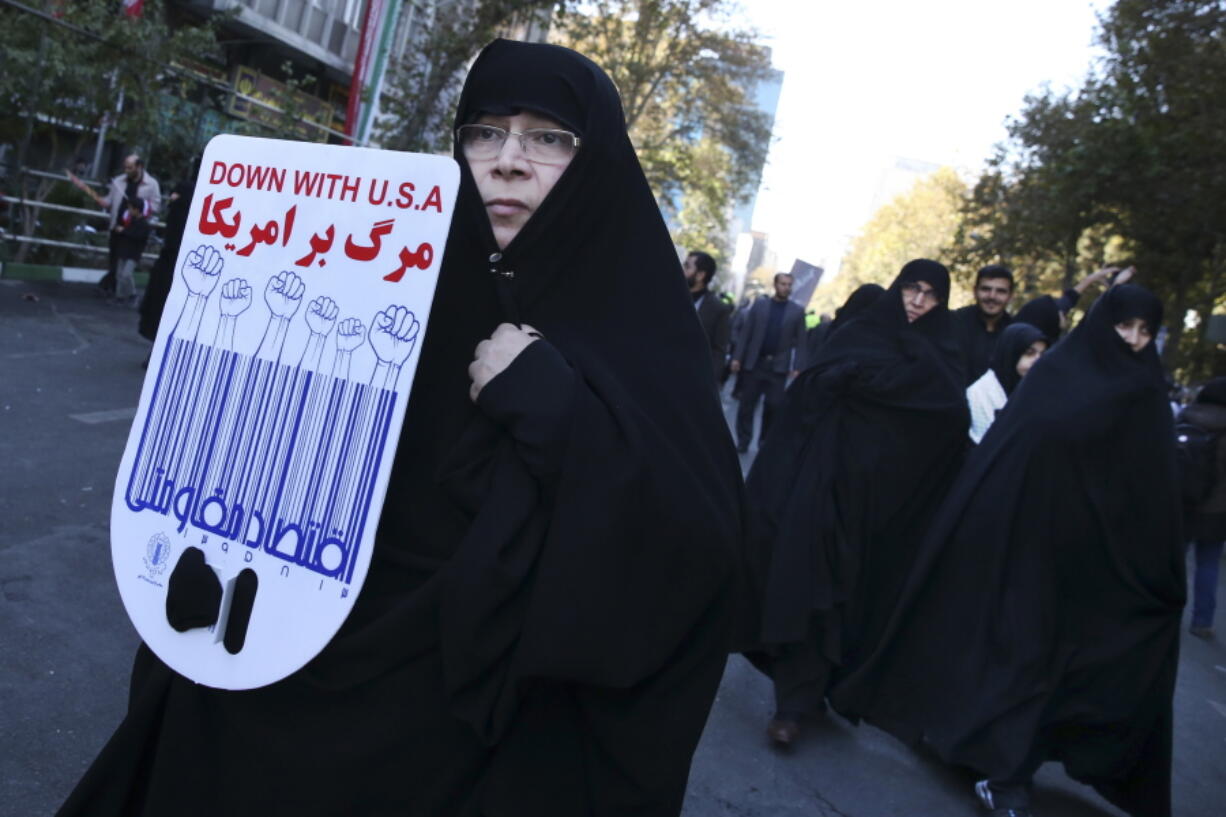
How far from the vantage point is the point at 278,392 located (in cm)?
178

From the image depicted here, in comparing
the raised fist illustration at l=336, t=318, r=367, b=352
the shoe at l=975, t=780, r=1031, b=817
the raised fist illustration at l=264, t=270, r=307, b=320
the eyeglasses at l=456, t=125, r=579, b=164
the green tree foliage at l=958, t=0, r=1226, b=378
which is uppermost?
the green tree foliage at l=958, t=0, r=1226, b=378

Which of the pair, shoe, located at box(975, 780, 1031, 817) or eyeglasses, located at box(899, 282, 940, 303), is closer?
shoe, located at box(975, 780, 1031, 817)

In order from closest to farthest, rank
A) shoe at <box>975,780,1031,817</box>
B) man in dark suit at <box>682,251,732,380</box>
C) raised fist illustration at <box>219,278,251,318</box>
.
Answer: raised fist illustration at <box>219,278,251,318</box>, shoe at <box>975,780,1031,817</box>, man in dark suit at <box>682,251,732,380</box>

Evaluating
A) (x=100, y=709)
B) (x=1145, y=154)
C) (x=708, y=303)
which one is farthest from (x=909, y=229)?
(x=100, y=709)

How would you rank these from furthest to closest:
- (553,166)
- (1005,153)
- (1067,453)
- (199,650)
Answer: (1005,153), (1067,453), (553,166), (199,650)

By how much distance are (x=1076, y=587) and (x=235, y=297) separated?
3.41 m

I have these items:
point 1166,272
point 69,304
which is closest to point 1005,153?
point 1166,272

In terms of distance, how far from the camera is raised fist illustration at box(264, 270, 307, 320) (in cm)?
179

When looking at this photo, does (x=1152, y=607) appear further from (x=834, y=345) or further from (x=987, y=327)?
(x=987, y=327)

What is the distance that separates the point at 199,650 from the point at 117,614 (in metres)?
2.77

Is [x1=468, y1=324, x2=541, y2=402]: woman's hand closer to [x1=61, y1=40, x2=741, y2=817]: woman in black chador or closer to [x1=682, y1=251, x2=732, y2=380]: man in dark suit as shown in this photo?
[x1=61, y1=40, x2=741, y2=817]: woman in black chador

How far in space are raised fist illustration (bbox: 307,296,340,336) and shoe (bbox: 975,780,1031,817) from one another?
310 cm

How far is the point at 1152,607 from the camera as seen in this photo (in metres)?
4.29

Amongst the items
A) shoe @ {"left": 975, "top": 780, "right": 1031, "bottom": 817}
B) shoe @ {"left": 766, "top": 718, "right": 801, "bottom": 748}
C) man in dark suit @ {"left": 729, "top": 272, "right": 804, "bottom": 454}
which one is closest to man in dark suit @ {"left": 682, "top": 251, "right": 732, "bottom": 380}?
man in dark suit @ {"left": 729, "top": 272, "right": 804, "bottom": 454}
